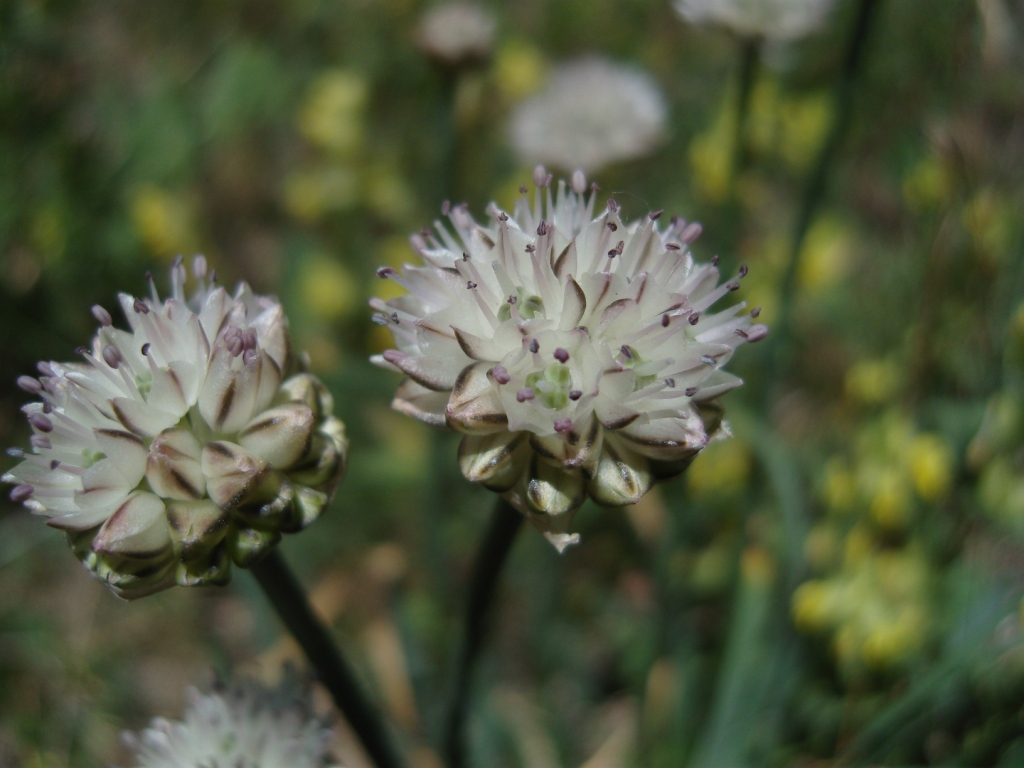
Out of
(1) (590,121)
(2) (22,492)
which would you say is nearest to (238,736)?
(2) (22,492)

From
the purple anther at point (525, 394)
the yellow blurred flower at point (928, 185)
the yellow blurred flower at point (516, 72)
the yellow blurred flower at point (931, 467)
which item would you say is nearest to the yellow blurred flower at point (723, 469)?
the yellow blurred flower at point (931, 467)

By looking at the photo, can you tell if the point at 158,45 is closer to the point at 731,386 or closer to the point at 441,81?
the point at 441,81

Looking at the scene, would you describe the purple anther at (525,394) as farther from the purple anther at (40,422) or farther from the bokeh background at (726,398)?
the bokeh background at (726,398)

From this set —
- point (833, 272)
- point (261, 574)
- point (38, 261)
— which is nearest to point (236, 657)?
point (38, 261)

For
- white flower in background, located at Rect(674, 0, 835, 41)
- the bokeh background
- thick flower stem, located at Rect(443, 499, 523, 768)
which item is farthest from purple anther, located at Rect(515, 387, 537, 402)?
white flower in background, located at Rect(674, 0, 835, 41)

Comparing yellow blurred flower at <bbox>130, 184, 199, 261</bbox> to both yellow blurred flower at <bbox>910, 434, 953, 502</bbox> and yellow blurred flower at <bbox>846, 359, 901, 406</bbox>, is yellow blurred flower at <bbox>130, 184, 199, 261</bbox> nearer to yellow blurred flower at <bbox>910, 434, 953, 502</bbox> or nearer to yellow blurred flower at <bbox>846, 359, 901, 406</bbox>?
yellow blurred flower at <bbox>846, 359, 901, 406</bbox>

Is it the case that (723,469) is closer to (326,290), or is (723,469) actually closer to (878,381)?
(878,381)
